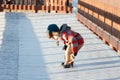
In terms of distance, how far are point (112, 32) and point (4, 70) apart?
3293 millimetres

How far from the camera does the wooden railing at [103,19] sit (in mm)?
9438

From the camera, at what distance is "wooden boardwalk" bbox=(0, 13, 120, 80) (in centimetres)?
723

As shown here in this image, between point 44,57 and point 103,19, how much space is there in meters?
2.76

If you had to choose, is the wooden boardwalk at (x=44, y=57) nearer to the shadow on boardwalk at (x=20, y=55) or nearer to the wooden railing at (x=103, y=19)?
the shadow on boardwalk at (x=20, y=55)

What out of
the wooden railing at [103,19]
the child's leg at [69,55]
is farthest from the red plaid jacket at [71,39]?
the wooden railing at [103,19]

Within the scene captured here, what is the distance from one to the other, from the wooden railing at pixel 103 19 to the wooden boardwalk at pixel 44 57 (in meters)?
0.19

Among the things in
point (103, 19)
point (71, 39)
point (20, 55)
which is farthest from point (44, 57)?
point (103, 19)

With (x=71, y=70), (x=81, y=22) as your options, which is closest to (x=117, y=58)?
(x=71, y=70)

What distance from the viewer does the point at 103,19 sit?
1083cm

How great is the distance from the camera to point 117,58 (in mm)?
8594

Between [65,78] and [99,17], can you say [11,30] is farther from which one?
[65,78]

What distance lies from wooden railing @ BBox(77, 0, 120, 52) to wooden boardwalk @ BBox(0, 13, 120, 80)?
19cm

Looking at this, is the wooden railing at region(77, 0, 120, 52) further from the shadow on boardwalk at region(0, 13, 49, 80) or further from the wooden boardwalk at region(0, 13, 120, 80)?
the shadow on boardwalk at region(0, 13, 49, 80)

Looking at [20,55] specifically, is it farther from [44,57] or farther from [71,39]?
[71,39]
